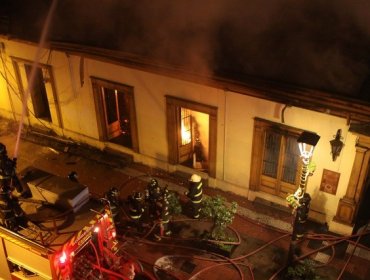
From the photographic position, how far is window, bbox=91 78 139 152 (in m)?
13.3

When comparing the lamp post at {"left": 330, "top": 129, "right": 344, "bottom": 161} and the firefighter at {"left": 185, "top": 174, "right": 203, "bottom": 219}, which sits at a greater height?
the lamp post at {"left": 330, "top": 129, "right": 344, "bottom": 161}

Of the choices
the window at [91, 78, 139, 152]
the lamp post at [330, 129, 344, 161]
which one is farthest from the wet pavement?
the lamp post at [330, 129, 344, 161]

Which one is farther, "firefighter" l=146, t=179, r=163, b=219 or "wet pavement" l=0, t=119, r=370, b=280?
"firefighter" l=146, t=179, r=163, b=219

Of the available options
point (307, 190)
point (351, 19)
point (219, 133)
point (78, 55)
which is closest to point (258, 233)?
point (307, 190)

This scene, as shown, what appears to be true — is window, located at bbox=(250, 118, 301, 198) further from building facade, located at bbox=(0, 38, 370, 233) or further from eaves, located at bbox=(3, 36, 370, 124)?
eaves, located at bbox=(3, 36, 370, 124)

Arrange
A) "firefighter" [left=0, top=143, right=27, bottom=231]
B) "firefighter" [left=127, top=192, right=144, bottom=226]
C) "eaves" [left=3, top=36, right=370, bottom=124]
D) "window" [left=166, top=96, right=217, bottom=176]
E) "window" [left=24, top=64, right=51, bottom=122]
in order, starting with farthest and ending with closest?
"window" [left=24, top=64, right=51, bottom=122] < "window" [left=166, top=96, right=217, bottom=176] < "firefighter" [left=127, top=192, right=144, bottom=226] < "eaves" [left=3, top=36, right=370, bottom=124] < "firefighter" [left=0, top=143, right=27, bottom=231]

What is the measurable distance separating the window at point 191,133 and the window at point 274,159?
1287 millimetres

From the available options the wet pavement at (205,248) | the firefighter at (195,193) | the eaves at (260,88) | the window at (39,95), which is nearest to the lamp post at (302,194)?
the wet pavement at (205,248)

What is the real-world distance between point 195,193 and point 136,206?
1.61 m

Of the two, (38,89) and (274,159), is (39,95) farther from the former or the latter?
(274,159)

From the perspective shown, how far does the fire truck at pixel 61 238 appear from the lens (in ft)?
26.8

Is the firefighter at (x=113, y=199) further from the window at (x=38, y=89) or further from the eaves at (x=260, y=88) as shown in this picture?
the window at (x=38, y=89)

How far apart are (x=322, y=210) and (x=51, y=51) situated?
9.53 metres

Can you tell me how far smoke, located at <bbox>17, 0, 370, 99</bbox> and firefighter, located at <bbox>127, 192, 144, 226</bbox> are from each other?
3619 mm
